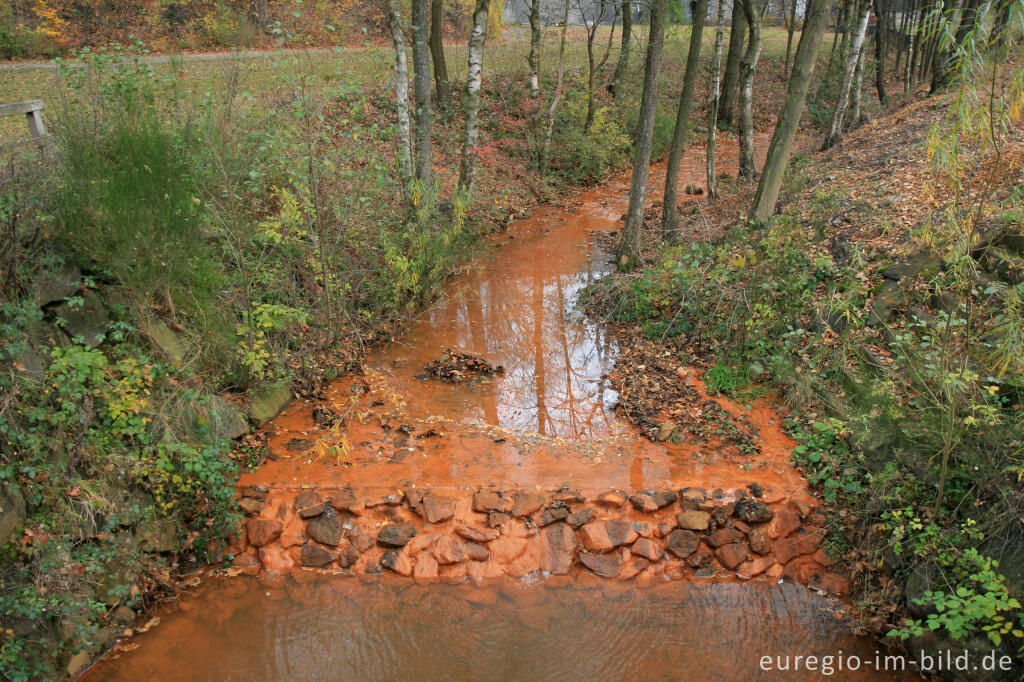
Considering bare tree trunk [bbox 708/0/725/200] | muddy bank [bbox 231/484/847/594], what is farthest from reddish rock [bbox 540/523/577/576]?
bare tree trunk [bbox 708/0/725/200]

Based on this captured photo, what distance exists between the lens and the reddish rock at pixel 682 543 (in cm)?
587

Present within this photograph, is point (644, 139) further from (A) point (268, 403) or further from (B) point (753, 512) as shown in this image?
(A) point (268, 403)

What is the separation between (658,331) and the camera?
956 centimetres

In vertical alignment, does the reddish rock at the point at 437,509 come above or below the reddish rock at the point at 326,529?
above

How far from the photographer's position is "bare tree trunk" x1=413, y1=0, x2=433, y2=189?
10164 millimetres

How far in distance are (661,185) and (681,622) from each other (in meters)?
14.4

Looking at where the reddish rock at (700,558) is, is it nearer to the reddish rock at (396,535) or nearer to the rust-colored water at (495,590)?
the rust-colored water at (495,590)

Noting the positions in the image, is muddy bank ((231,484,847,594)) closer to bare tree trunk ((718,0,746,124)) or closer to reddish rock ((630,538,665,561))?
reddish rock ((630,538,665,561))

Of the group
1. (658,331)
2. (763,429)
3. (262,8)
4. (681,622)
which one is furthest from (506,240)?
(262,8)

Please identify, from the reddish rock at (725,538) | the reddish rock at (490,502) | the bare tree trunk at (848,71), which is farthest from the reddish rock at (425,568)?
the bare tree trunk at (848,71)

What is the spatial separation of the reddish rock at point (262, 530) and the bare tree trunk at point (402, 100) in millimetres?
5856

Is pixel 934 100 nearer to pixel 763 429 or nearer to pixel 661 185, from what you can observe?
pixel 661 185

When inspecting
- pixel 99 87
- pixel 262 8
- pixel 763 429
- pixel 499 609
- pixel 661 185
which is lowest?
pixel 499 609

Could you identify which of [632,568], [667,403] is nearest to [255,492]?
[632,568]
